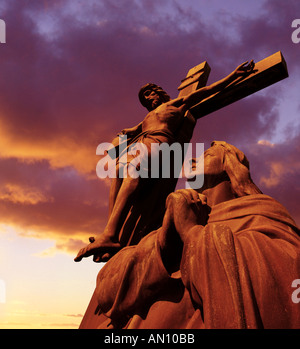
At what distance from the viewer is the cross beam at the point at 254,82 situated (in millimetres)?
5012

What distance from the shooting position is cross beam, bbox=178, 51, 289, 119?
16.4 ft

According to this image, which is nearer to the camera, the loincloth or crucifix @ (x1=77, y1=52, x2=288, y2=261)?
crucifix @ (x1=77, y1=52, x2=288, y2=261)

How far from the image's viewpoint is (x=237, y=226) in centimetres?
324

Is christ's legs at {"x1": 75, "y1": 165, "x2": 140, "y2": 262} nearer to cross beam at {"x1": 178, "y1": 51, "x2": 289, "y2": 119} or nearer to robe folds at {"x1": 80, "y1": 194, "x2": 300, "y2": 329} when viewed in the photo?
robe folds at {"x1": 80, "y1": 194, "x2": 300, "y2": 329}

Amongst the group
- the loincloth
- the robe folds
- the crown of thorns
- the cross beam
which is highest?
the crown of thorns

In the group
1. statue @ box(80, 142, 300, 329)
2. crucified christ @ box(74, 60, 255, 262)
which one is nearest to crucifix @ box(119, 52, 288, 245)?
crucified christ @ box(74, 60, 255, 262)

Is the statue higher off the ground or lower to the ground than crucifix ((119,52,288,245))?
lower

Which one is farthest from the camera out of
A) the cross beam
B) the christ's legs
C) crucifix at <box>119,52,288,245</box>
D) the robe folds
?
the cross beam

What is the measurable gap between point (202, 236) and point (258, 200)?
0.91m

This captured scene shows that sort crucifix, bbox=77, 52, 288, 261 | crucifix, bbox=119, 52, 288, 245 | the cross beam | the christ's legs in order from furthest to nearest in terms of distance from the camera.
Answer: the cross beam
crucifix, bbox=119, 52, 288, 245
crucifix, bbox=77, 52, 288, 261
the christ's legs

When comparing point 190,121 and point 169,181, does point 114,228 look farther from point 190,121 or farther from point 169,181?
point 190,121

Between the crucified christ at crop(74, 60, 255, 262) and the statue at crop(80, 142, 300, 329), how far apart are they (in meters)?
0.51

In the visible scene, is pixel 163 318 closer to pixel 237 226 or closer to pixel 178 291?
pixel 178 291
